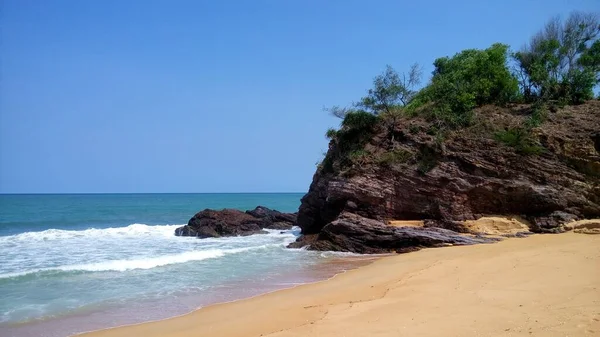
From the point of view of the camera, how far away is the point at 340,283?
1185 centimetres

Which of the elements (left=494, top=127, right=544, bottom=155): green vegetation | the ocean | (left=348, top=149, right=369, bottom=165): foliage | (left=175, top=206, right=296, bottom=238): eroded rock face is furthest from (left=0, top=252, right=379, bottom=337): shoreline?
(left=175, top=206, right=296, bottom=238): eroded rock face

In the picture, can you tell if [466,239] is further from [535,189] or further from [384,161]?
[384,161]

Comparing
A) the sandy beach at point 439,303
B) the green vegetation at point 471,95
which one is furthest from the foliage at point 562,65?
the sandy beach at point 439,303

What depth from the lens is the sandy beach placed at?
620 centimetres

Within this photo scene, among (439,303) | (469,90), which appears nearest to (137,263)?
(439,303)

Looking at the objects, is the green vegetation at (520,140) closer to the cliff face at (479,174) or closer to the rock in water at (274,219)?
the cliff face at (479,174)

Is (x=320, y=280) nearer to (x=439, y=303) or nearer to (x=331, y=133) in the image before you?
(x=439, y=303)

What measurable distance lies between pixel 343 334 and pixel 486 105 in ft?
64.1

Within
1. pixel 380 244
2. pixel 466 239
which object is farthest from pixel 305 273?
pixel 466 239

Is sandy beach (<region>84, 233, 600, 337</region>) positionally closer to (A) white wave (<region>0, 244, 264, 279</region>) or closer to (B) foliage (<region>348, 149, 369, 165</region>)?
(A) white wave (<region>0, 244, 264, 279</region>)

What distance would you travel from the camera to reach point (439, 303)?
7.79 m

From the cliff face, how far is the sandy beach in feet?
17.2

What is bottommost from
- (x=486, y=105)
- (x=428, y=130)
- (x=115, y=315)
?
(x=115, y=315)

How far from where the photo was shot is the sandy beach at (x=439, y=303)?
620 centimetres
